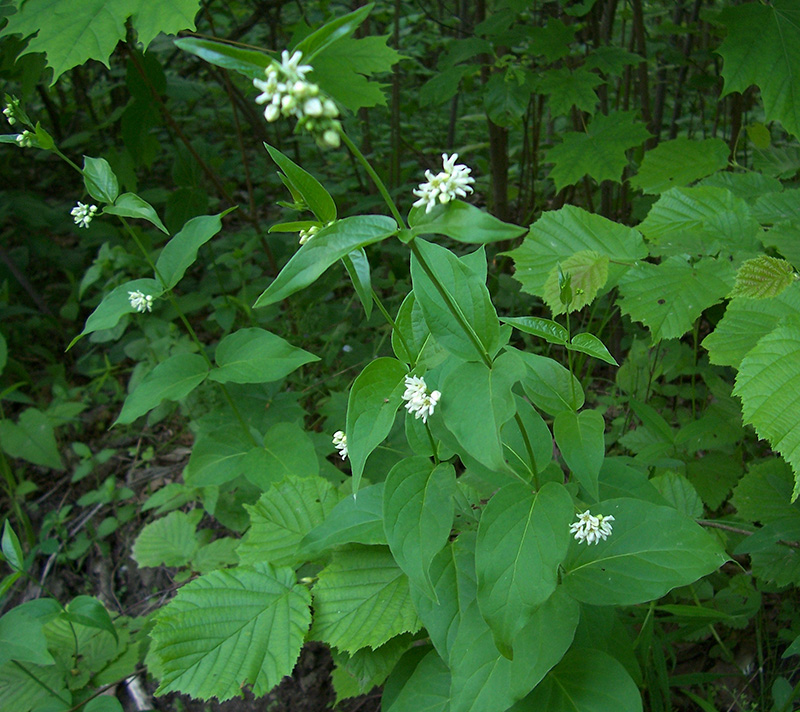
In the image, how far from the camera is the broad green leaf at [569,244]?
1.86 meters

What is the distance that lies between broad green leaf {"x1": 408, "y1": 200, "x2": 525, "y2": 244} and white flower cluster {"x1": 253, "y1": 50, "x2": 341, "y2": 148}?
170 mm

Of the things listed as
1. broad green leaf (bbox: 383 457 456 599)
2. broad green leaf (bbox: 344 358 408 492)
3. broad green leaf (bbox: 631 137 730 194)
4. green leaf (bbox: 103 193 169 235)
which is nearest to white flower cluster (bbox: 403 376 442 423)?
broad green leaf (bbox: 344 358 408 492)

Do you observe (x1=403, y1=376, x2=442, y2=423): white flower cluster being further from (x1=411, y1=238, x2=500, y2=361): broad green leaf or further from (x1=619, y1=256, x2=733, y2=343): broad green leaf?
(x1=619, y1=256, x2=733, y2=343): broad green leaf

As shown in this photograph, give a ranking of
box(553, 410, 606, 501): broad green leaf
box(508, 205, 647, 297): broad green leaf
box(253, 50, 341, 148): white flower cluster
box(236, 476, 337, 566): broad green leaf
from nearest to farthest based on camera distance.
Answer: box(253, 50, 341, 148): white flower cluster < box(553, 410, 606, 501): broad green leaf < box(236, 476, 337, 566): broad green leaf < box(508, 205, 647, 297): broad green leaf

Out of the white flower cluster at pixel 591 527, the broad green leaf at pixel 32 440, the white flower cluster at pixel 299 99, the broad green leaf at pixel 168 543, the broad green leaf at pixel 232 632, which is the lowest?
the broad green leaf at pixel 32 440

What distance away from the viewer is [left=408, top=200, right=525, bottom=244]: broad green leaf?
761 mm

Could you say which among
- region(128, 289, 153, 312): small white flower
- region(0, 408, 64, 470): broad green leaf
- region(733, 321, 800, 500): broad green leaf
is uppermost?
region(128, 289, 153, 312): small white flower

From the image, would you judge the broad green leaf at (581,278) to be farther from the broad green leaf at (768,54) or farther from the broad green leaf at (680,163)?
the broad green leaf at (768,54)

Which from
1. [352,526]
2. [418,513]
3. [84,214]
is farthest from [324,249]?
[84,214]

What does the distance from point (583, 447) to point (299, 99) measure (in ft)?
2.60

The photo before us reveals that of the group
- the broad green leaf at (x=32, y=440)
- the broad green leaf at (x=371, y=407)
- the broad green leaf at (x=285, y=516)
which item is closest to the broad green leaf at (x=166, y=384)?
the broad green leaf at (x=285, y=516)

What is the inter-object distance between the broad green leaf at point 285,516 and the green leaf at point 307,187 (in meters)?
0.85

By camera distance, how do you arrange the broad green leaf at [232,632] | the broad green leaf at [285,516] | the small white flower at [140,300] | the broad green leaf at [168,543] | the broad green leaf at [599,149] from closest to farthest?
1. the broad green leaf at [232,632]
2. the broad green leaf at [285,516]
3. the small white flower at [140,300]
4. the broad green leaf at [168,543]
5. the broad green leaf at [599,149]

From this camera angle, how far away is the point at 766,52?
2.06m
